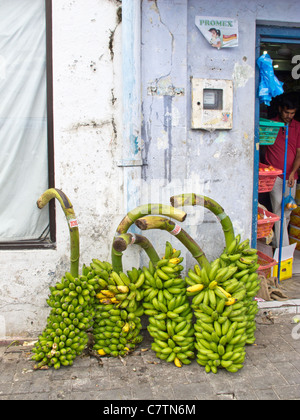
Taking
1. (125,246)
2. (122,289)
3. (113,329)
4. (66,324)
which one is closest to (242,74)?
(125,246)

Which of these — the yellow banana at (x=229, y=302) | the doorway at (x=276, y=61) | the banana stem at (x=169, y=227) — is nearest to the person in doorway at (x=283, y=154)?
the doorway at (x=276, y=61)

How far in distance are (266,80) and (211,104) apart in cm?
63

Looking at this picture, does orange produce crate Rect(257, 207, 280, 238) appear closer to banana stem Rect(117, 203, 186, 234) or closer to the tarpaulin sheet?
banana stem Rect(117, 203, 186, 234)

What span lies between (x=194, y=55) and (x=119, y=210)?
5.37 ft

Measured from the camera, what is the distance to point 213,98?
4.02 metres

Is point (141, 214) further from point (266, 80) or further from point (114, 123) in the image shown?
point (266, 80)

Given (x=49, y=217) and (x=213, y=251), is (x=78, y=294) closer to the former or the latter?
(x=49, y=217)

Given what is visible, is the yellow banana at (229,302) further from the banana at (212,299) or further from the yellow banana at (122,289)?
the yellow banana at (122,289)

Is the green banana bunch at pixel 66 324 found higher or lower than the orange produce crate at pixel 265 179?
lower

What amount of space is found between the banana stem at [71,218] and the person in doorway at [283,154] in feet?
9.63

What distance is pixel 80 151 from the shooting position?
12.6 feet

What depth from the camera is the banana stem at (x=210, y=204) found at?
3.62 metres

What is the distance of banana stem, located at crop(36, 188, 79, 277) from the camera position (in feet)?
11.6

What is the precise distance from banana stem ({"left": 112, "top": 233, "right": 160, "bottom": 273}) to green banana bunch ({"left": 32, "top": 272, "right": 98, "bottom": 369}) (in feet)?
0.99
